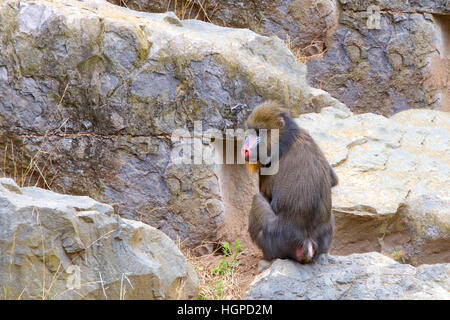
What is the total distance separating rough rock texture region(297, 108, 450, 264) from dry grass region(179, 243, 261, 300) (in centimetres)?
75

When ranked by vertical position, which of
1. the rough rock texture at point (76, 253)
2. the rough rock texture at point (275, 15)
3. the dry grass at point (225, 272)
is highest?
the rough rock texture at point (275, 15)

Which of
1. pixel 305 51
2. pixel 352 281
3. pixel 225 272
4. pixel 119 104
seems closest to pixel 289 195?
pixel 352 281

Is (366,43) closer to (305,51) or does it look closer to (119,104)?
(305,51)

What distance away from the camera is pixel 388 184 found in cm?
503

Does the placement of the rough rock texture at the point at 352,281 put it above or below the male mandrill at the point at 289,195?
below

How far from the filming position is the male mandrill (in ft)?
12.9

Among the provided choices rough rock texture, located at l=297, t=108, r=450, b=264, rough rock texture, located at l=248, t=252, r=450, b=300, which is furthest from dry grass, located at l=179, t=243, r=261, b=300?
rough rock texture, located at l=297, t=108, r=450, b=264

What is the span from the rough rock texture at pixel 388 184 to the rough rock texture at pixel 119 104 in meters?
0.87

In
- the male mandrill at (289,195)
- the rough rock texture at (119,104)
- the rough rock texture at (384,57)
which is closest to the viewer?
the male mandrill at (289,195)

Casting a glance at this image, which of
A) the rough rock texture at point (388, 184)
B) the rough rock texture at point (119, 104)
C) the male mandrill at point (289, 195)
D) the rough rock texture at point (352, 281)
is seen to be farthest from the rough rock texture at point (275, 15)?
the rough rock texture at point (352, 281)

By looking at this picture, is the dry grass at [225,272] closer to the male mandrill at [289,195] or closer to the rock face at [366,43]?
the male mandrill at [289,195]

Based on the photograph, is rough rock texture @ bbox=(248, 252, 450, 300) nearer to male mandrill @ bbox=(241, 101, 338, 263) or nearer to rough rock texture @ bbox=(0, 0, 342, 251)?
male mandrill @ bbox=(241, 101, 338, 263)

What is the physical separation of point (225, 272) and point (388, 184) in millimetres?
1531

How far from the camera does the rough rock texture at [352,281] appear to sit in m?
3.56
